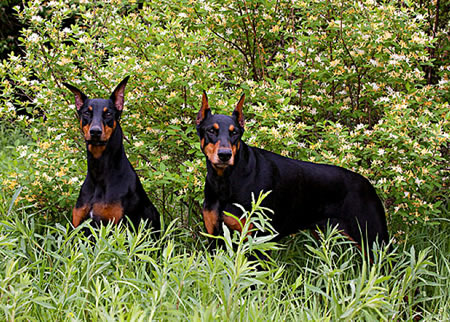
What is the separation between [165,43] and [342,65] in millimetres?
1565

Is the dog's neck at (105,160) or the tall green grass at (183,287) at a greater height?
the dog's neck at (105,160)

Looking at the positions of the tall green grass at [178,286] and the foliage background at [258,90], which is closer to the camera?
the tall green grass at [178,286]

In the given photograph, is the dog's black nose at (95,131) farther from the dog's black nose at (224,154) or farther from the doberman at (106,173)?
the dog's black nose at (224,154)

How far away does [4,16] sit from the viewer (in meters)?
10.4

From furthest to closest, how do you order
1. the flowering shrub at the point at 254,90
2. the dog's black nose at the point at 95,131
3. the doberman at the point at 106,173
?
the flowering shrub at the point at 254,90, the doberman at the point at 106,173, the dog's black nose at the point at 95,131

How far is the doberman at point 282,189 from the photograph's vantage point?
371 cm

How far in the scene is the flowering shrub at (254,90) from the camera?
13.7 feet

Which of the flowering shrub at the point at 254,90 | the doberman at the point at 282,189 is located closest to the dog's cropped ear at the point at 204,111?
the doberman at the point at 282,189

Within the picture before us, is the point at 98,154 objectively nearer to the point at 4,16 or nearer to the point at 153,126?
the point at 153,126

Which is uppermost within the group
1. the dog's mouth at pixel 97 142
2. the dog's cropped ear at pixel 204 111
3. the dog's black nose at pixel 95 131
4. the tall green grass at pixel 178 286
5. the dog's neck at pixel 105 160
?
the dog's cropped ear at pixel 204 111

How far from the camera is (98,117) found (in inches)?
147

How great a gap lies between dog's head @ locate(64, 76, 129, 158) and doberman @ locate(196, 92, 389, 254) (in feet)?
2.13

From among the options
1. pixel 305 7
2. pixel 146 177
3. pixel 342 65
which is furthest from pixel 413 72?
pixel 146 177

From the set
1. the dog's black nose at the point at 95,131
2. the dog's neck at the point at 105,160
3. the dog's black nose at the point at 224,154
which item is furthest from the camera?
the dog's neck at the point at 105,160
